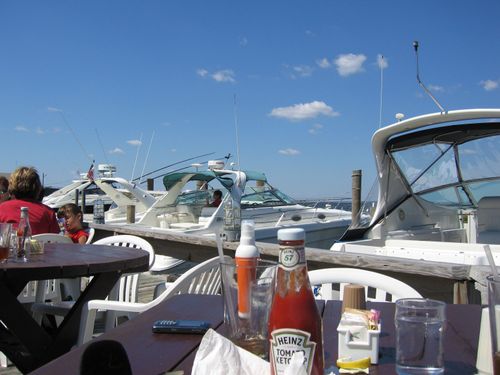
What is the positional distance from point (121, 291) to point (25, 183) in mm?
1184

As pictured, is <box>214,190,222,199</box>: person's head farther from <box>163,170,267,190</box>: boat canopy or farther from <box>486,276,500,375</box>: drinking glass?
<box>486,276,500,375</box>: drinking glass

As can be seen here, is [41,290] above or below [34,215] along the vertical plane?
below

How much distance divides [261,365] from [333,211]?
12.5 m

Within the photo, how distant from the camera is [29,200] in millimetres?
4113

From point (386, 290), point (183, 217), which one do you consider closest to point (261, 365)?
point (386, 290)

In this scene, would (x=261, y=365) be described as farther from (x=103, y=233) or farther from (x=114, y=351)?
(x=103, y=233)

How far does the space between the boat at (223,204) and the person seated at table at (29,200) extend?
5.83 m

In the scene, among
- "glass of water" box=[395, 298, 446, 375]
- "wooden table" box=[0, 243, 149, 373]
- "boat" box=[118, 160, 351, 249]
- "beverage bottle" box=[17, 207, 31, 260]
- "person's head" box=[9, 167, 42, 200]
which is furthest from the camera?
"boat" box=[118, 160, 351, 249]

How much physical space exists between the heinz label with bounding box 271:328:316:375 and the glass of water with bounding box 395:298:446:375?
11.6 inches

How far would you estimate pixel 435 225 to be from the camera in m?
7.40

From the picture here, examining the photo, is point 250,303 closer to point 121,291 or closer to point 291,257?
point 291,257

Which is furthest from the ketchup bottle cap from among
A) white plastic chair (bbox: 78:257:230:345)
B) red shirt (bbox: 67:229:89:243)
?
red shirt (bbox: 67:229:89:243)

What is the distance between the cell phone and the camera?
1.45 m

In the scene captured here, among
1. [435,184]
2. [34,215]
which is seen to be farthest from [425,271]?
[435,184]
